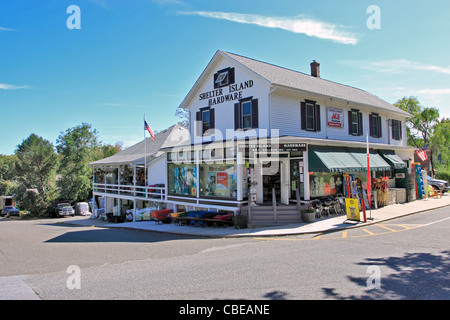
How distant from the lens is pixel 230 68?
18797 millimetres

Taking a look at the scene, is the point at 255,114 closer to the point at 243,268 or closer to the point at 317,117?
the point at 317,117

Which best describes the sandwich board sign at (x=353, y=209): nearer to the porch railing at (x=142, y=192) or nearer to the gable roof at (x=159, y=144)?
the porch railing at (x=142, y=192)

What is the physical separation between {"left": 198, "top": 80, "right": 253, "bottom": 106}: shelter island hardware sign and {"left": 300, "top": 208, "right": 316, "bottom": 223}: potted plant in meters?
7.72

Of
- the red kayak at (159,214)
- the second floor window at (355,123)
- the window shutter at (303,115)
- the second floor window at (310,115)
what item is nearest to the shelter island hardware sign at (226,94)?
the window shutter at (303,115)

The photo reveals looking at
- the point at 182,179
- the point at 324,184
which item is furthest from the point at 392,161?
the point at 182,179

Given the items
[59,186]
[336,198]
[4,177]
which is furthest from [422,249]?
[4,177]

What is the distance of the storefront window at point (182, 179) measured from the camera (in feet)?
58.9

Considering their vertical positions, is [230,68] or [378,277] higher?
[230,68]

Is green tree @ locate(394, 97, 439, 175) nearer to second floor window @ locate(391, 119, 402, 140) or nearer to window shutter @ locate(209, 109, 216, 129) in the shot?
second floor window @ locate(391, 119, 402, 140)

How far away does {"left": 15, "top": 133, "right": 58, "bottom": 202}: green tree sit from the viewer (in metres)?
43.7

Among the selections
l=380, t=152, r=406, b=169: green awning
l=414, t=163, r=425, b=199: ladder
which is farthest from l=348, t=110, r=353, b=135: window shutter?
l=414, t=163, r=425, b=199: ladder

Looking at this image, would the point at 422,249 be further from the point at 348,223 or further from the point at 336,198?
the point at 336,198

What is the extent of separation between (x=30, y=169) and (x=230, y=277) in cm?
4669
